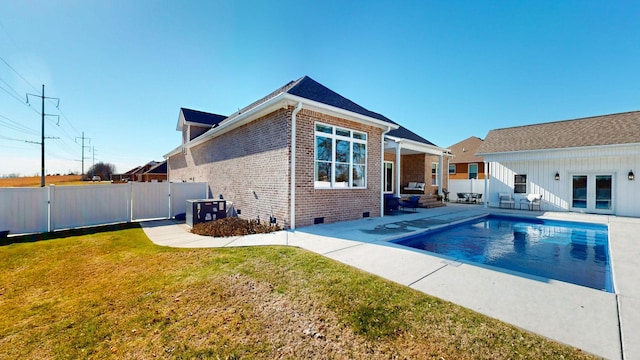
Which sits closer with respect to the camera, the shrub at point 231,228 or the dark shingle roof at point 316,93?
the shrub at point 231,228

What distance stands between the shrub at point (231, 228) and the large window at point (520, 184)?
1623 centimetres

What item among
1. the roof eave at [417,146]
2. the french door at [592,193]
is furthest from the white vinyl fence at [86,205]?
the french door at [592,193]

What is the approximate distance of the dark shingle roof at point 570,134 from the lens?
12867mm

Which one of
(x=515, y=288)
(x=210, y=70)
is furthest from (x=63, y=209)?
(x=515, y=288)

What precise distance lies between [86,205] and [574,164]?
943 inches

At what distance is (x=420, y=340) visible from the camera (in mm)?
2570

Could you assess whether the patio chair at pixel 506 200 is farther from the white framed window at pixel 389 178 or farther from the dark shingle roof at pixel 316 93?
the dark shingle roof at pixel 316 93

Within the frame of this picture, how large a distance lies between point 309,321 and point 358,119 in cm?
800

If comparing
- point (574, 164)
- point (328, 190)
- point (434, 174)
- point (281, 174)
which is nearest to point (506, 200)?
point (574, 164)

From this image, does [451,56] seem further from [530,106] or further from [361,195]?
[530,106]

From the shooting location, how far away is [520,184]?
1603 cm

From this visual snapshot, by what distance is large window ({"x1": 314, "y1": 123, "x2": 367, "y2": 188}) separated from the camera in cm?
889

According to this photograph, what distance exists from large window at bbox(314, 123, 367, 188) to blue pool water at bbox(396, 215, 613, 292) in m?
3.27

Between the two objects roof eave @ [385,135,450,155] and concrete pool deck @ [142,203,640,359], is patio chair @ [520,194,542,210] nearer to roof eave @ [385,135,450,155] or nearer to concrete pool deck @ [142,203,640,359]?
roof eave @ [385,135,450,155]
